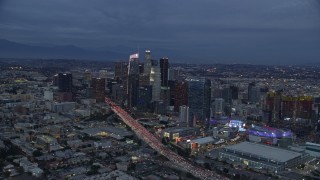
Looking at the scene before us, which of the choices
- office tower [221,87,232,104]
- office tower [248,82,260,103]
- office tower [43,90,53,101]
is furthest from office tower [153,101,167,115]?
office tower [43,90,53,101]

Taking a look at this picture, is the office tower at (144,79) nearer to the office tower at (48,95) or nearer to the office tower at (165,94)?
the office tower at (165,94)

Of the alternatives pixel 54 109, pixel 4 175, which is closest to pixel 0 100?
pixel 54 109

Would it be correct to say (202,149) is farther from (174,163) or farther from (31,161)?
(31,161)

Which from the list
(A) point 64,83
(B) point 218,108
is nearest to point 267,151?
(B) point 218,108

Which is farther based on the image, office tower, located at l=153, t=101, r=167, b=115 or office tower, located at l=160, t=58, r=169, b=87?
office tower, located at l=160, t=58, r=169, b=87

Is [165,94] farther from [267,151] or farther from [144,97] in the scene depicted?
[267,151]

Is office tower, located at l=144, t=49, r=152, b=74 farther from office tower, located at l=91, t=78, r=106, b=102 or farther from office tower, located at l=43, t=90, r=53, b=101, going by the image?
office tower, located at l=43, t=90, r=53, b=101
